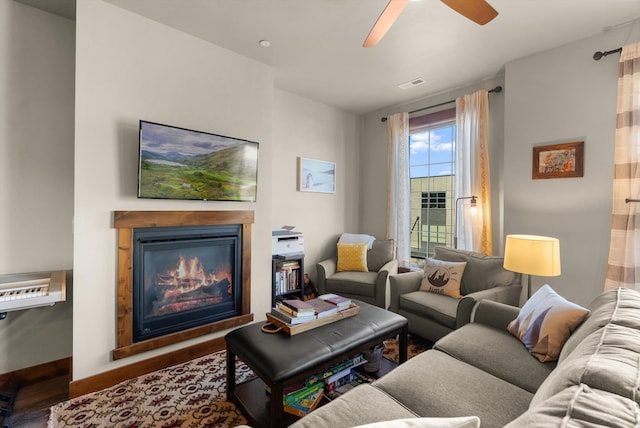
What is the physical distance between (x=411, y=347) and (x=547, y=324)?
51.1 inches

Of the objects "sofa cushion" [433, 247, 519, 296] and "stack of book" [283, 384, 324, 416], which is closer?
"stack of book" [283, 384, 324, 416]

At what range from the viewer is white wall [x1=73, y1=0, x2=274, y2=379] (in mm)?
2029

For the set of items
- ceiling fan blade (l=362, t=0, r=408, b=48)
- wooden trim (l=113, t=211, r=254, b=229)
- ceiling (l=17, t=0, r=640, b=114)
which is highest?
ceiling (l=17, t=0, r=640, b=114)

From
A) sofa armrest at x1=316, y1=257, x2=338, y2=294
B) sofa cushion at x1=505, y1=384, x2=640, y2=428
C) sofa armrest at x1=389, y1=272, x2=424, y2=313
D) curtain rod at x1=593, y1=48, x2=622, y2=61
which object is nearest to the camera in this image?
sofa cushion at x1=505, y1=384, x2=640, y2=428

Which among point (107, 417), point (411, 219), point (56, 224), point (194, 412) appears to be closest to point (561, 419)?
point (194, 412)

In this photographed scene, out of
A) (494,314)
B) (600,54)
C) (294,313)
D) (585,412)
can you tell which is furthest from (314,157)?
(585,412)

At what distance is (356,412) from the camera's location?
1130mm

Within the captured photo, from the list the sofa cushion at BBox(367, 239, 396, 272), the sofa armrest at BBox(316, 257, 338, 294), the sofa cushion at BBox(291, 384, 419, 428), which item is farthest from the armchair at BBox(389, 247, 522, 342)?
the sofa cushion at BBox(291, 384, 419, 428)

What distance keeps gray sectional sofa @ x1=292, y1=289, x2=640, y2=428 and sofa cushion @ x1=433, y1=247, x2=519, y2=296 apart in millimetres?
825

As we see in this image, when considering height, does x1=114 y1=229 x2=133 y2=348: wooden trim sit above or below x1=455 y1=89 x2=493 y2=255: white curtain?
below

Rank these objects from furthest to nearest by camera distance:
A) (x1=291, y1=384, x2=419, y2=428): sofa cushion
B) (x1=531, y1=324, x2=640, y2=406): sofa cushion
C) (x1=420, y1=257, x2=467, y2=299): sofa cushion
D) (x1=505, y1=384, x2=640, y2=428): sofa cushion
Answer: (x1=420, y1=257, x2=467, y2=299): sofa cushion < (x1=291, y1=384, x2=419, y2=428): sofa cushion < (x1=531, y1=324, x2=640, y2=406): sofa cushion < (x1=505, y1=384, x2=640, y2=428): sofa cushion

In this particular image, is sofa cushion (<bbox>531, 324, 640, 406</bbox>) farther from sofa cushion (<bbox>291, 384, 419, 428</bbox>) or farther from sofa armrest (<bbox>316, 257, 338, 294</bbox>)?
sofa armrest (<bbox>316, 257, 338, 294</bbox>)

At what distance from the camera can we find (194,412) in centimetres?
181

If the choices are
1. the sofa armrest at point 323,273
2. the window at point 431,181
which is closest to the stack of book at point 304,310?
the sofa armrest at point 323,273
